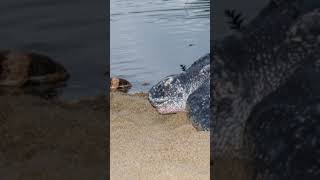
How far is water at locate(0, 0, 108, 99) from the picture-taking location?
7.76 meters

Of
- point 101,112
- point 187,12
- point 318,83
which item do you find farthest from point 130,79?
point 318,83

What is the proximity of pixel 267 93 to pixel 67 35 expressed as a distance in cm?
671

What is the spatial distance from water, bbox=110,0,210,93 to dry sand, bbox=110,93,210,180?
1.92 metres

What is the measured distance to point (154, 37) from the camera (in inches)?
368

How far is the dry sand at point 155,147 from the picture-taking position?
12.2 feet

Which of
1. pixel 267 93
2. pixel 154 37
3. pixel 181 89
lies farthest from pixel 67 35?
pixel 267 93

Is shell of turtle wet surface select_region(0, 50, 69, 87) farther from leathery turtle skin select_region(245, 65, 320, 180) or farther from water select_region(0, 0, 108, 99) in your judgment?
leathery turtle skin select_region(245, 65, 320, 180)

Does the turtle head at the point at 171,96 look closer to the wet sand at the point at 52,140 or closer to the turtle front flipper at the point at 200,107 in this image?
the turtle front flipper at the point at 200,107

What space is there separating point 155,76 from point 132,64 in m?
0.63

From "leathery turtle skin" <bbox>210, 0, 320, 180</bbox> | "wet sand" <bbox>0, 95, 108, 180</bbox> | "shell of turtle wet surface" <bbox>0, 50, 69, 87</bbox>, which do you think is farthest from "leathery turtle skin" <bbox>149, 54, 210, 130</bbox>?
"shell of turtle wet surface" <bbox>0, 50, 69, 87</bbox>

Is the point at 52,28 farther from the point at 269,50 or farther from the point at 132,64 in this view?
the point at 269,50

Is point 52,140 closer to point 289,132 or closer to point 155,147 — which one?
point 155,147

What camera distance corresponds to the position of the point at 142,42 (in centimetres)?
914

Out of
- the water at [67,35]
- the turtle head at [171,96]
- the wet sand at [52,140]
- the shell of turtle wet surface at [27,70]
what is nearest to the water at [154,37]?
the water at [67,35]
